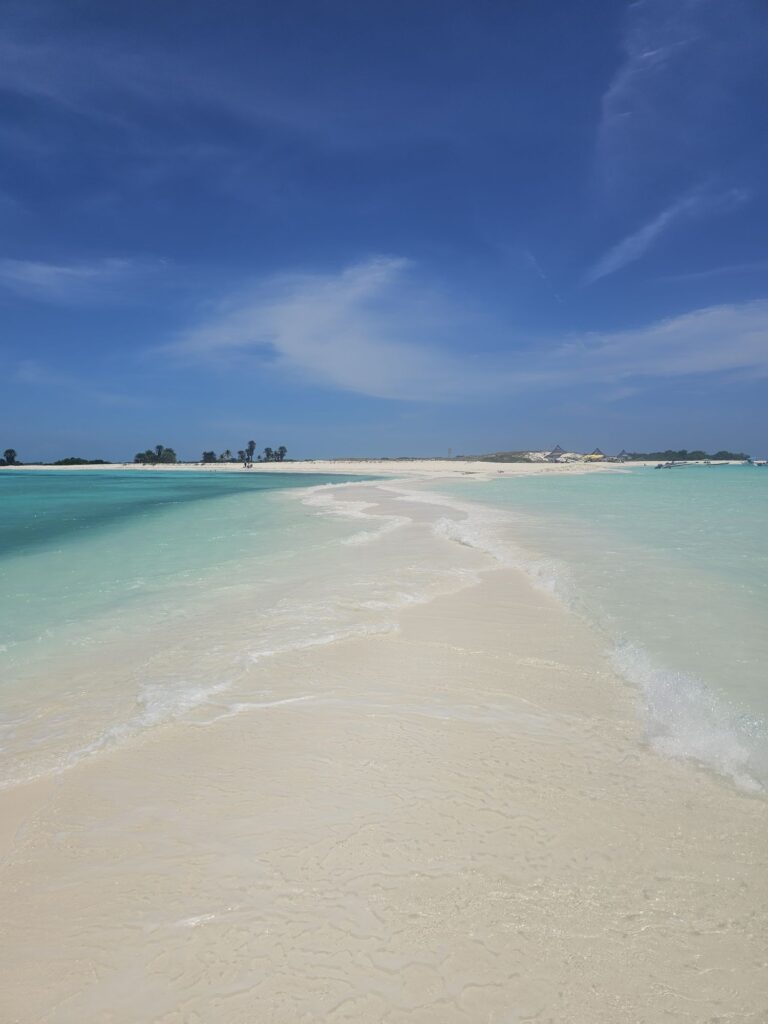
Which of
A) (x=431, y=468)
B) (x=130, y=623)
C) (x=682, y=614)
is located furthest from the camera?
(x=431, y=468)

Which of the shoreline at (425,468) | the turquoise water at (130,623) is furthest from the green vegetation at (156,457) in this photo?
the turquoise water at (130,623)

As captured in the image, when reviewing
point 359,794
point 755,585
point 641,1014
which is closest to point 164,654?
point 359,794

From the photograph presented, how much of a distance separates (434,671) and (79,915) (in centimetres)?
353

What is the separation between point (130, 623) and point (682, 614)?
740 cm

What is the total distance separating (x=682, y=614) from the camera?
721 centimetres

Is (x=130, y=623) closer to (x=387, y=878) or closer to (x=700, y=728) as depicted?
(x=387, y=878)

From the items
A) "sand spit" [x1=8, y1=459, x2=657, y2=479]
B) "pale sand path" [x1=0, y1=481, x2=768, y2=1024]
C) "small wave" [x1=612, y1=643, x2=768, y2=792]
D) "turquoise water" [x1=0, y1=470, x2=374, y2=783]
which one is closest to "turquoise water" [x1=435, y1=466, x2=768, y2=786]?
"small wave" [x1=612, y1=643, x2=768, y2=792]

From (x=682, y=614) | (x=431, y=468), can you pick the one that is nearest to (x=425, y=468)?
(x=431, y=468)

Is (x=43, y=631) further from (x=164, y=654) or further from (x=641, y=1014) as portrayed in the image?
(x=641, y=1014)

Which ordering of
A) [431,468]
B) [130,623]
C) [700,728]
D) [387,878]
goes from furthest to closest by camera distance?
1. [431,468]
2. [130,623]
3. [700,728]
4. [387,878]

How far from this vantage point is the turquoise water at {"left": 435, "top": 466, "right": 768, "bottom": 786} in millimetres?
4180

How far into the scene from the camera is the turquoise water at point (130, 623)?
15.4 ft

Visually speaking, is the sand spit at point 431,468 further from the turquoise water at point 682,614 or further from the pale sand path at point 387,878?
the pale sand path at point 387,878

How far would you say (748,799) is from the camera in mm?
3375
